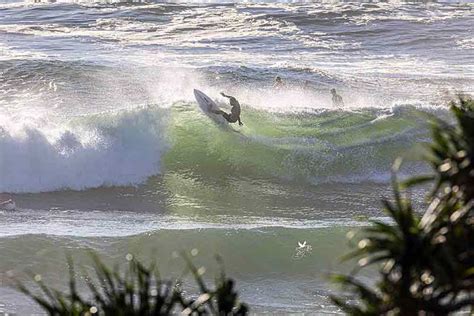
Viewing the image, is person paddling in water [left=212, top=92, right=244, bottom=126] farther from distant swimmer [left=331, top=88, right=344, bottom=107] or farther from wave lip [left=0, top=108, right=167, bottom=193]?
distant swimmer [left=331, top=88, right=344, bottom=107]

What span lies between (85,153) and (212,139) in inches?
115

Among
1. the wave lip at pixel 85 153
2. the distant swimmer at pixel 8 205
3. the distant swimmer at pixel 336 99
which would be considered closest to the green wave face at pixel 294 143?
the wave lip at pixel 85 153

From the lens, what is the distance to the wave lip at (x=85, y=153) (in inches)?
688

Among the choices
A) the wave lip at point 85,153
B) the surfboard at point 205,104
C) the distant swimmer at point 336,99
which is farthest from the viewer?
the distant swimmer at point 336,99

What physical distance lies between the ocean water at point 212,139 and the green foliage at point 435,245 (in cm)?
25

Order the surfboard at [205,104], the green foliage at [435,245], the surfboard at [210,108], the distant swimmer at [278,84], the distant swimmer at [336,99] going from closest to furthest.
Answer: the green foliage at [435,245]
the surfboard at [210,108]
the surfboard at [205,104]
the distant swimmer at [336,99]
the distant swimmer at [278,84]

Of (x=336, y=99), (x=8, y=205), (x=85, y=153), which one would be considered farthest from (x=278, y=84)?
(x=8, y=205)

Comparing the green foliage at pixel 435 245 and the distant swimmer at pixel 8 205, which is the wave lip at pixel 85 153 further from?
the green foliage at pixel 435 245

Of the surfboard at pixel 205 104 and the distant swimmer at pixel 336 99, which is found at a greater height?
the surfboard at pixel 205 104

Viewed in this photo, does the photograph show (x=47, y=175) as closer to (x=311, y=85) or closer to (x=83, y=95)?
(x=83, y=95)

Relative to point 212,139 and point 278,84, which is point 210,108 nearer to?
point 212,139

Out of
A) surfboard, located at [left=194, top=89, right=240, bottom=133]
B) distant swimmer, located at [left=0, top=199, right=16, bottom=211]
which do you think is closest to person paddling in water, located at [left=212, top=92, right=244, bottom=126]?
surfboard, located at [left=194, top=89, right=240, bottom=133]

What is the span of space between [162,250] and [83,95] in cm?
1566

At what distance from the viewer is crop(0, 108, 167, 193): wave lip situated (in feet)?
57.3
